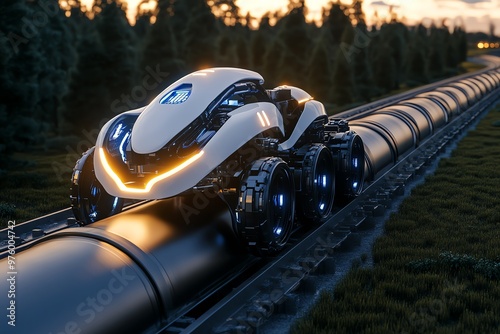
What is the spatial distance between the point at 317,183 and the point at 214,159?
2549mm

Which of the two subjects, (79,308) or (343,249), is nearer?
(79,308)

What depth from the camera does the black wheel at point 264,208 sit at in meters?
5.52

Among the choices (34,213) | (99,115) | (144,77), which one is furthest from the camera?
(144,77)

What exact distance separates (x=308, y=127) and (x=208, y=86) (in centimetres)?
223

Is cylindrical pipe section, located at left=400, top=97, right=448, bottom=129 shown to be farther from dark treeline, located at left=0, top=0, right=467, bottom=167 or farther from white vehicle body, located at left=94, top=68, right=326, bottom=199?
white vehicle body, located at left=94, top=68, right=326, bottom=199

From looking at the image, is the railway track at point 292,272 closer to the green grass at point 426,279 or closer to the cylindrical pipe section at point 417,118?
the green grass at point 426,279

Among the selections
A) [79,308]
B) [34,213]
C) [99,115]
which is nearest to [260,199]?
[79,308]

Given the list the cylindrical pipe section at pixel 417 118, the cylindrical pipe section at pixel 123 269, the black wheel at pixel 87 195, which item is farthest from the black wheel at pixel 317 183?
the cylindrical pipe section at pixel 417 118

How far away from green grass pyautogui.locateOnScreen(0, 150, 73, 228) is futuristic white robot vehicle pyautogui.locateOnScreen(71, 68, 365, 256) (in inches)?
156

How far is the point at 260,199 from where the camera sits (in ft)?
18.2

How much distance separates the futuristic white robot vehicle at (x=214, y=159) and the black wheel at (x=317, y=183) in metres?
0.02

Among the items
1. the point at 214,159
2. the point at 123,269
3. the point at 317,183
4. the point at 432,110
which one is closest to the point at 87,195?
the point at 214,159

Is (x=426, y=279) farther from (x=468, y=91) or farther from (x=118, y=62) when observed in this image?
(x=468, y=91)

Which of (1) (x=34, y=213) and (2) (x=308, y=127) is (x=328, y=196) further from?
(1) (x=34, y=213)
